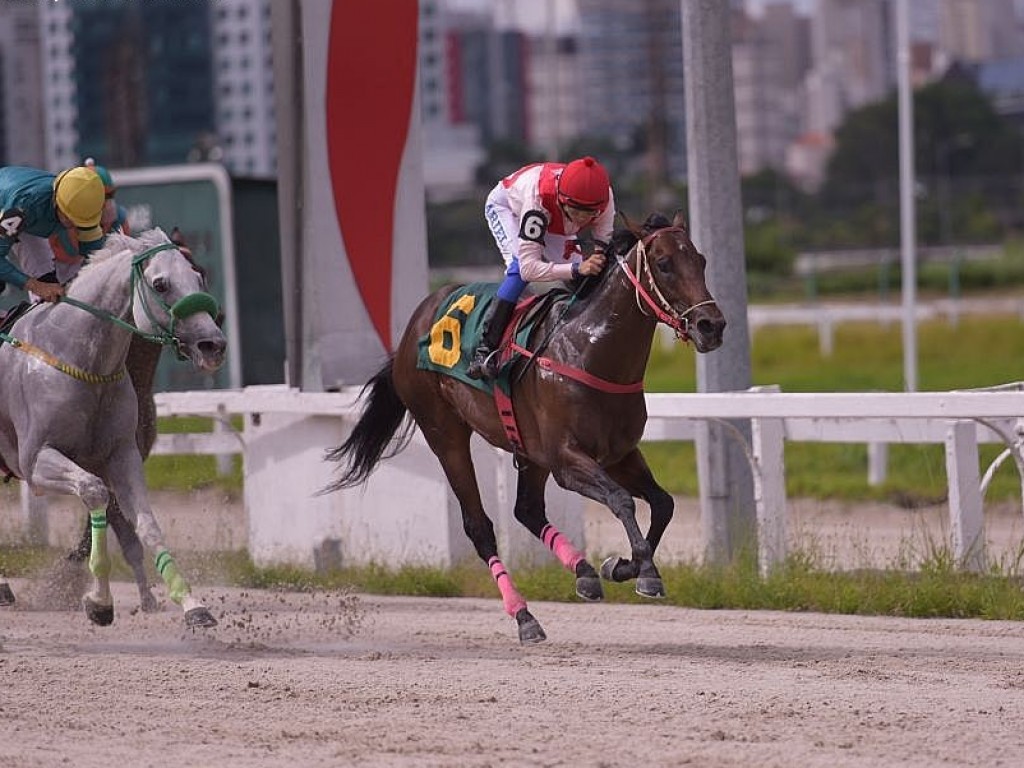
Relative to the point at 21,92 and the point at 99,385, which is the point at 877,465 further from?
the point at 21,92

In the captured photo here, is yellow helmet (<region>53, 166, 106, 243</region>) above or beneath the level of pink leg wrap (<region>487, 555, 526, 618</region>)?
above

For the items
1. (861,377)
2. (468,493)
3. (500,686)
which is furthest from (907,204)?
(500,686)

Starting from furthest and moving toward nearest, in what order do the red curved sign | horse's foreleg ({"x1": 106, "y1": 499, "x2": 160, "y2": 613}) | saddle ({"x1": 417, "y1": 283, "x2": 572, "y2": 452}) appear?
the red curved sign < horse's foreleg ({"x1": 106, "y1": 499, "x2": 160, "y2": 613}) < saddle ({"x1": 417, "y1": 283, "x2": 572, "y2": 452})

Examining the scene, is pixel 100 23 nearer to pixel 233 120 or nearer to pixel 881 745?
pixel 233 120

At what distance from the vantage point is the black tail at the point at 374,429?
27.2ft

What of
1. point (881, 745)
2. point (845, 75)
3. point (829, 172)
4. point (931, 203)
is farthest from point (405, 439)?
point (845, 75)

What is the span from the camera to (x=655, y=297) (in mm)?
6699

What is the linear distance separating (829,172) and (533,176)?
309ft

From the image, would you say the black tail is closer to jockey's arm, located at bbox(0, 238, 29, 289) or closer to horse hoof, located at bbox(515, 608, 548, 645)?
horse hoof, located at bbox(515, 608, 548, 645)

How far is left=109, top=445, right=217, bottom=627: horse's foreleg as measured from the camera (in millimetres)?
6867

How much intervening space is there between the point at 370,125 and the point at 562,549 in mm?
3610

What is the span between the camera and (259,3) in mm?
80125

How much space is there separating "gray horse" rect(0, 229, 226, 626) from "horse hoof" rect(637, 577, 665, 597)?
5.31 ft

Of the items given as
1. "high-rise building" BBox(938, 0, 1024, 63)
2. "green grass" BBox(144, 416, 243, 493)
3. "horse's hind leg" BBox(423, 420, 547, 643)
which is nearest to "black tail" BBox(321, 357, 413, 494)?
"horse's hind leg" BBox(423, 420, 547, 643)
